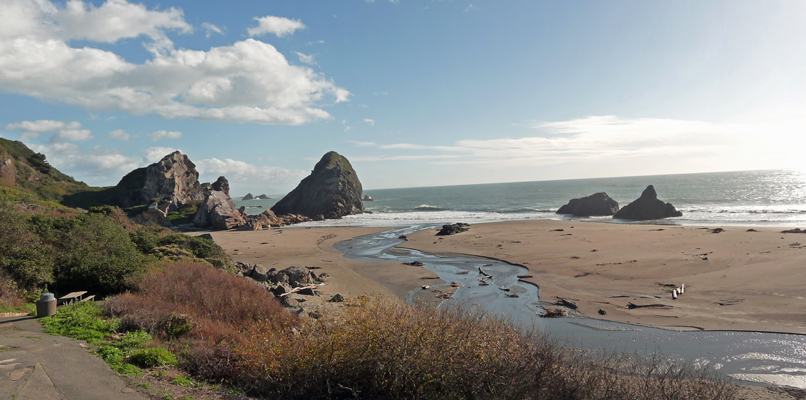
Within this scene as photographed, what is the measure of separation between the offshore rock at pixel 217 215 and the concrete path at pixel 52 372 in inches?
1793

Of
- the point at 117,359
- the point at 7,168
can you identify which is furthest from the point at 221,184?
the point at 117,359

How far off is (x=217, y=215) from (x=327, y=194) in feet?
79.8

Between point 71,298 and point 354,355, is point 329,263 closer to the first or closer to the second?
point 71,298

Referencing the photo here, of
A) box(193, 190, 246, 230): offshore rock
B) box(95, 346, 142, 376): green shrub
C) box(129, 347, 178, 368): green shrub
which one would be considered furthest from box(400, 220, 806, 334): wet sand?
box(193, 190, 246, 230): offshore rock

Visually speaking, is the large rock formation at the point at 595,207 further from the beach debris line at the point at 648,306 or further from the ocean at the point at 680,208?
the beach debris line at the point at 648,306

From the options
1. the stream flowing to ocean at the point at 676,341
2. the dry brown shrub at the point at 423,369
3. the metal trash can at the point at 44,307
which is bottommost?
the stream flowing to ocean at the point at 676,341

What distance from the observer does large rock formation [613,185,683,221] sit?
146 ft

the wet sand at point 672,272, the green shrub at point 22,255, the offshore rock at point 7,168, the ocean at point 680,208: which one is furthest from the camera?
→ the offshore rock at point 7,168

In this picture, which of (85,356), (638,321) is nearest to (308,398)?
(85,356)

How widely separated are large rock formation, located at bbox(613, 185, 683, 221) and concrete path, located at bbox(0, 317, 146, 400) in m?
50.1

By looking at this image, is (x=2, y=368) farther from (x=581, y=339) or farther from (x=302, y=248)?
(x=302, y=248)

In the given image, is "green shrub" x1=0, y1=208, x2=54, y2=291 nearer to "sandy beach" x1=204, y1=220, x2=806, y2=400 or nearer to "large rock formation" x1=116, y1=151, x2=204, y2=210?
"sandy beach" x1=204, y1=220, x2=806, y2=400

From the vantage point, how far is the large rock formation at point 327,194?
70312 millimetres

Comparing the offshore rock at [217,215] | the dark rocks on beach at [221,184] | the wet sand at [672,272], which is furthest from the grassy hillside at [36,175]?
the wet sand at [672,272]
